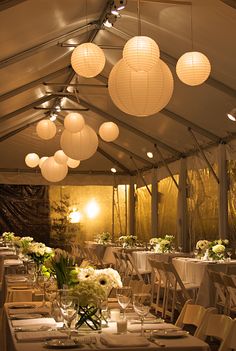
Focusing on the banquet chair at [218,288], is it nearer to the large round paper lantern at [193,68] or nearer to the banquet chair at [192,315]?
the large round paper lantern at [193,68]

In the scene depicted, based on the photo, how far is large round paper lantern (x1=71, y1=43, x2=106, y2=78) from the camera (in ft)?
19.5

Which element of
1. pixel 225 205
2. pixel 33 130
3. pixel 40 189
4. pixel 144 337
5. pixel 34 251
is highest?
pixel 33 130

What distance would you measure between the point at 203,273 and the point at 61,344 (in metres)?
5.39

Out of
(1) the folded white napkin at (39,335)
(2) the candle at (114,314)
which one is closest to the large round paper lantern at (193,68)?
(2) the candle at (114,314)

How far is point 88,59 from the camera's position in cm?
598

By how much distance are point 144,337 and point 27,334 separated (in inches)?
24.5

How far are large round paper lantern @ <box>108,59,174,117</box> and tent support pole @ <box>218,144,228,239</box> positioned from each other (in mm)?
6101

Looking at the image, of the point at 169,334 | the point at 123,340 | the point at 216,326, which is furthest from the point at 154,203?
the point at 123,340

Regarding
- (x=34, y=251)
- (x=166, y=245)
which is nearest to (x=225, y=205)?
(x=166, y=245)

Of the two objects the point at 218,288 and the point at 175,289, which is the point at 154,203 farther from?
the point at 218,288

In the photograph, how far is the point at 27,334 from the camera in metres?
3.40

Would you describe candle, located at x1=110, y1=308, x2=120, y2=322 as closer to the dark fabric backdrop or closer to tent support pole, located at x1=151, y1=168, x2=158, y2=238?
tent support pole, located at x1=151, y1=168, x2=158, y2=238

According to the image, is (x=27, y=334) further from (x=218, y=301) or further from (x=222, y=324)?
(x=218, y=301)

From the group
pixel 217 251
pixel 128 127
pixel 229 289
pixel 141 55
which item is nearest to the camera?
pixel 141 55
